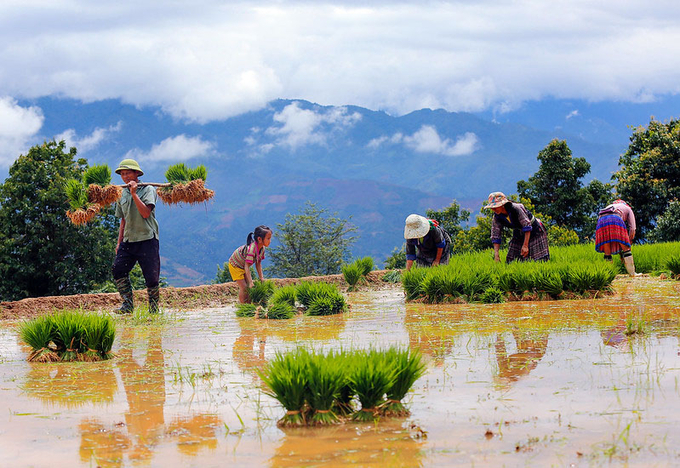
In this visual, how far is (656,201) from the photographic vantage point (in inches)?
936

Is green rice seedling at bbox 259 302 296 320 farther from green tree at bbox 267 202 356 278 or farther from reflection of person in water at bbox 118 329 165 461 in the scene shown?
green tree at bbox 267 202 356 278

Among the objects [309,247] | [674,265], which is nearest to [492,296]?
[674,265]

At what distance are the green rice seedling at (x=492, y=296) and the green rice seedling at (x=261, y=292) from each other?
9.15ft

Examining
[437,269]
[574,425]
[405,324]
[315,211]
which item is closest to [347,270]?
[437,269]

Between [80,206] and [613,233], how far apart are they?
7200mm

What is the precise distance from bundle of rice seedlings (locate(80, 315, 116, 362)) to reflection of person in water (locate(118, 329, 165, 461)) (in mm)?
160

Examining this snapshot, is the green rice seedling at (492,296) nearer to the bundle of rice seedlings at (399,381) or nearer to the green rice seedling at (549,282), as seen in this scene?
the green rice seedling at (549,282)

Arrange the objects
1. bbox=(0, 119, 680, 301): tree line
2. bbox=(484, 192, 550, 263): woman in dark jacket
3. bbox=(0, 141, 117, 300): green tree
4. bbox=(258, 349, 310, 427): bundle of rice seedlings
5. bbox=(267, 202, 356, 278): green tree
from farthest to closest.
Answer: bbox=(267, 202, 356, 278): green tree
bbox=(0, 141, 117, 300): green tree
bbox=(0, 119, 680, 301): tree line
bbox=(484, 192, 550, 263): woman in dark jacket
bbox=(258, 349, 310, 427): bundle of rice seedlings

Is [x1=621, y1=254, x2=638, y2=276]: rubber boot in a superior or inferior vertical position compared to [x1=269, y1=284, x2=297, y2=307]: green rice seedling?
superior

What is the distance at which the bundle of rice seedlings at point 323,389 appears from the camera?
3666mm

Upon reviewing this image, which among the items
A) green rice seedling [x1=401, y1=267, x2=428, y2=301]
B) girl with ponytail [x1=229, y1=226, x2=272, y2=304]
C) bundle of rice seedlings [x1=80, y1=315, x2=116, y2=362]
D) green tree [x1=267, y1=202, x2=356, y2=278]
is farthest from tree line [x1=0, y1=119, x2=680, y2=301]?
bundle of rice seedlings [x1=80, y1=315, x2=116, y2=362]

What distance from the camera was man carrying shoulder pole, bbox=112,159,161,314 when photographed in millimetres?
8875

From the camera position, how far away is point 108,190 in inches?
358

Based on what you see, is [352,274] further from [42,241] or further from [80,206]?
[42,241]
